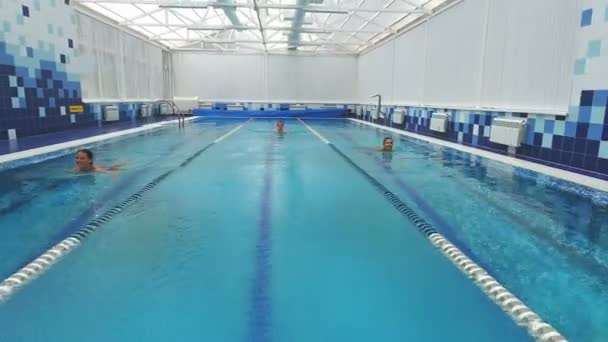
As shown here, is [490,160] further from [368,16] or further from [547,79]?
[368,16]

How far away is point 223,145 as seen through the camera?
6.88 m

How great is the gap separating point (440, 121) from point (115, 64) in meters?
9.66

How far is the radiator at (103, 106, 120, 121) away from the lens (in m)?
10.4

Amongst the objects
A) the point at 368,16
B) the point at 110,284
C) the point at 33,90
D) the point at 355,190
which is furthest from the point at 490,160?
the point at 33,90

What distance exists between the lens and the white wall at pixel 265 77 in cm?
1723

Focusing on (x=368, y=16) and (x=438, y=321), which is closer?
(x=438, y=321)

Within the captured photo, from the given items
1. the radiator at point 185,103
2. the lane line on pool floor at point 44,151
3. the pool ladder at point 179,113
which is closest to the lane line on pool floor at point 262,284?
the lane line on pool floor at point 44,151

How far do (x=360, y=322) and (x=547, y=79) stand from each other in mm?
4974

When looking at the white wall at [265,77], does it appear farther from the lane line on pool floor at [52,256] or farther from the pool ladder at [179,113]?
the lane line on pool floor at [52,256]

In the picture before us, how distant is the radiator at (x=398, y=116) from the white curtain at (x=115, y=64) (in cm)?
833

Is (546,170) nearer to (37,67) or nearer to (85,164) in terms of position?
(85,164)

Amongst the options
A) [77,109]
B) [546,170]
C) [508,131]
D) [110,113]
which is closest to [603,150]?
[546,170]

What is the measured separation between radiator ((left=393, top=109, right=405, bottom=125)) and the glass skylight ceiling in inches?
94.8

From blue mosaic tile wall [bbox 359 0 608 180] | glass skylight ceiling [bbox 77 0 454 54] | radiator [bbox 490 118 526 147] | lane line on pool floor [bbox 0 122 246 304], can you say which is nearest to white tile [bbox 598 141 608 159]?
blue mosaic tile wall [bbox 359 0 608 180]
